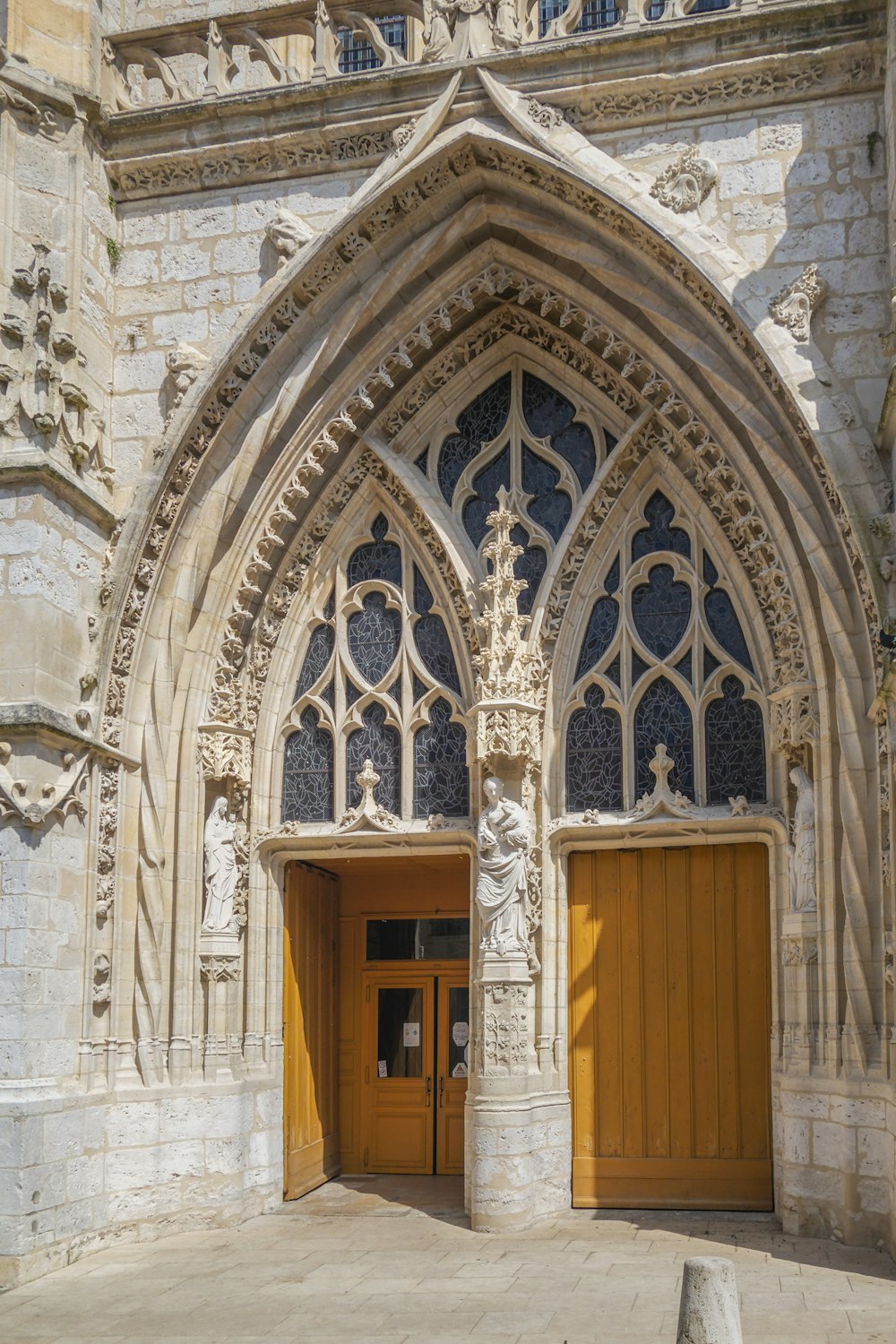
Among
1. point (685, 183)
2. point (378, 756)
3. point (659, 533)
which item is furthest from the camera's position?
point (378, 756)

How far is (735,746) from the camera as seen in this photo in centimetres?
981

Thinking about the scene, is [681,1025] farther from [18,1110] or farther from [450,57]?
[450,57]

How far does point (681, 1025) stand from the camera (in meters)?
9.82

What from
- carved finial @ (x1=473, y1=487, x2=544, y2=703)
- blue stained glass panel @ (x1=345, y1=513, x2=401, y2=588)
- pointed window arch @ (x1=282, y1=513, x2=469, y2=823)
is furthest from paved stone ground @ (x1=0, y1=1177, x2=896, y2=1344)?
blue stained glass panel @ (x1=345, y1=513, x2=401, y2=588)

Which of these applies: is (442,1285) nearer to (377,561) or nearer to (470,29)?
(377,561)

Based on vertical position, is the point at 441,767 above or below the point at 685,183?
below

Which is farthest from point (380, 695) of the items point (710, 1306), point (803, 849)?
point (710, 1306)

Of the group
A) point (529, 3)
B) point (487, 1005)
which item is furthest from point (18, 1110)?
point (529, 3)

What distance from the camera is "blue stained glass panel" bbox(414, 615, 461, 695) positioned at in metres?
10.4

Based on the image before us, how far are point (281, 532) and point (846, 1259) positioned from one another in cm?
563

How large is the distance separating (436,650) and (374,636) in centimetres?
46

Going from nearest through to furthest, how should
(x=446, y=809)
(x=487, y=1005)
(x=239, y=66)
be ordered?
(x=487, y=1005) < (x=446, y=809) < (x=239, y=66)

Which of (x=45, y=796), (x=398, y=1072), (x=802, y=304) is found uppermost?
(x=802, y=304)

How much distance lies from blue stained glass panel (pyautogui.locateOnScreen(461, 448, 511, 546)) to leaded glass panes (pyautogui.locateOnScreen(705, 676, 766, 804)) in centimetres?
200
